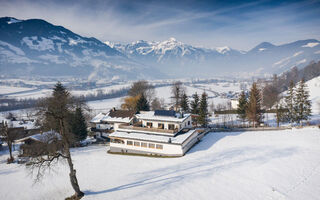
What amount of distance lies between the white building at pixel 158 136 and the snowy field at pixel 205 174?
7.18 feet

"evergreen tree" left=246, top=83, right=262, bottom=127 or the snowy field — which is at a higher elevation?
"evergreen tree" left=246, top=83, right=262, bottom=127

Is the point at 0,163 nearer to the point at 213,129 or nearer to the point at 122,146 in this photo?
the point at 122,146

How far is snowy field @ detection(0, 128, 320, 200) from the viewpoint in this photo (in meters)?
17.3

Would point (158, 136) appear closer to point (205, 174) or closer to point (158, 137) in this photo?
point (158, 137)

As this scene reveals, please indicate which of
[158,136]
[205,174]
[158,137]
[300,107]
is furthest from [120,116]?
[300,107]

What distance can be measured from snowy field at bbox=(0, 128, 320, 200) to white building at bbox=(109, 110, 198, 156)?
7.18 feet

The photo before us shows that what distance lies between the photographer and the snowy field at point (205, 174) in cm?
1728

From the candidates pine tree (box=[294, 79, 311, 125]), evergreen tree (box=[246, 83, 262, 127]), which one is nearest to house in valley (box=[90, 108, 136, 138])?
evergreen tree (box=[246, 83, 262, 127])

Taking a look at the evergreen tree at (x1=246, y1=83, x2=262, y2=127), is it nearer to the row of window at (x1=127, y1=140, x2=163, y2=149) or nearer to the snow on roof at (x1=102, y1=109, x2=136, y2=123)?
the row of window at (x1=127, y1=140, x2=163, y2=149)

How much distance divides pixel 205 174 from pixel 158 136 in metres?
14.1

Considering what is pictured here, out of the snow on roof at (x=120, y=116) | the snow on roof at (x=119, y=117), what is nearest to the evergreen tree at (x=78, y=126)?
the snow on roof at (x=119, y=117)

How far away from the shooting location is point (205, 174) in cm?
2089

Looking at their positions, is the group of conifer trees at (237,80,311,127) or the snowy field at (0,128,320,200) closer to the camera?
the snowy field at (0,128,320,200)

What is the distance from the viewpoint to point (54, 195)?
20.1 m
